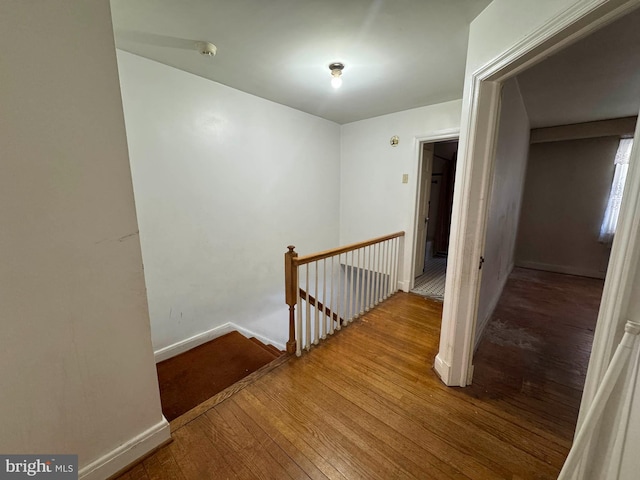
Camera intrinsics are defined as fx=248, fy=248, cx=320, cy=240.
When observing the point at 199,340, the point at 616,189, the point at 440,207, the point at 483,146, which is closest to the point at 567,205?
the point at 616,189

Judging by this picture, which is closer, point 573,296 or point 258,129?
point 258,129

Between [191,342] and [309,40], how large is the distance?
2.88m

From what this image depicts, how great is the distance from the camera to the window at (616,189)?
3.55m

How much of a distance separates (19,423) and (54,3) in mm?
1588

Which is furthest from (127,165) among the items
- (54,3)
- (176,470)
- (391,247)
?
(391,247)

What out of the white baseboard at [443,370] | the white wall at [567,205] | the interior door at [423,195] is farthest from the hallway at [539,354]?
the interior door at [423,195]

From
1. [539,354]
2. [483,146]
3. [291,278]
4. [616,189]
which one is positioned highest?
[483,146]

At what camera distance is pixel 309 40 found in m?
1.73

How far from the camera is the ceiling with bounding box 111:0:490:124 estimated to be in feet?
4.74

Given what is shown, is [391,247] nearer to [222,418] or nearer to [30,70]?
[222,418]

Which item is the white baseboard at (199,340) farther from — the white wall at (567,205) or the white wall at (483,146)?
the white wall at (567,205)

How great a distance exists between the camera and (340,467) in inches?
49.8

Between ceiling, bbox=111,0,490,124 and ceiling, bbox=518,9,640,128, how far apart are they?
72cm

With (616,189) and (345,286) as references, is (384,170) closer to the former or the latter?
(345,286)
